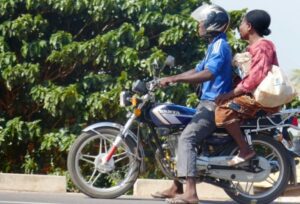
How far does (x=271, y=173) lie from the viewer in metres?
6.95

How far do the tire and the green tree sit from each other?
2383mm

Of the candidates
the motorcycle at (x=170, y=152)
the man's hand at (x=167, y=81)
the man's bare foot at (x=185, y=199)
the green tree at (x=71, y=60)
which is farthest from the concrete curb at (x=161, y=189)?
the green tree at (x=71, y=60)

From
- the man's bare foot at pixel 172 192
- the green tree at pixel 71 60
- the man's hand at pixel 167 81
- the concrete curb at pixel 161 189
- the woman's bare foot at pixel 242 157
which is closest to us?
the man's hand at pixel 167 81

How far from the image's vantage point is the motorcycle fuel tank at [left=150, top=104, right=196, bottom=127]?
6.75 metres

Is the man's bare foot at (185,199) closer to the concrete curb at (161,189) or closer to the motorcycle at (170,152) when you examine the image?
the motorcycle at (170,152)

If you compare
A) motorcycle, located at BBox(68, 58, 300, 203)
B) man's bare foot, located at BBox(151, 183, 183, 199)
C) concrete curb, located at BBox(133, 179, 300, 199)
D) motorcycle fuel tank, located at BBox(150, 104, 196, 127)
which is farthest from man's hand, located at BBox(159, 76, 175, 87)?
concrete curb, located at BBox(133, 179, 300, 199)

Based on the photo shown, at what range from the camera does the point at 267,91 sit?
639 centimetres

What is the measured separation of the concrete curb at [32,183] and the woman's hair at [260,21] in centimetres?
278

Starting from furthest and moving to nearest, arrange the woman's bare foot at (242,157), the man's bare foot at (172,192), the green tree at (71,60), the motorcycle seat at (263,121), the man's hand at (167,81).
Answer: the green tree at (71,60)
the man's bare foot at (172,192)
the motorcycle seat at (263,121)
the woman's bare foot at (242,157)
the man's hand at (167,81)

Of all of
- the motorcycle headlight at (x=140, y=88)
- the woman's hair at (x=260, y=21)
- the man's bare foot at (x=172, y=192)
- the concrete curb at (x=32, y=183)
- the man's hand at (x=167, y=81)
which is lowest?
the concrete curb at (x=32, y=183)

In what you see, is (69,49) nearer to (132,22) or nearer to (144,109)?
(132,22)

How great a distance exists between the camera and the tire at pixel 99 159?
272 inches

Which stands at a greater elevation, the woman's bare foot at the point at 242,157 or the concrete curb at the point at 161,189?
the woman's bare foot at the point at 242,157

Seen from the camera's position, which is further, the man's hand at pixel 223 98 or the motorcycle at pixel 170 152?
the motorcycle at pixel 170 152
